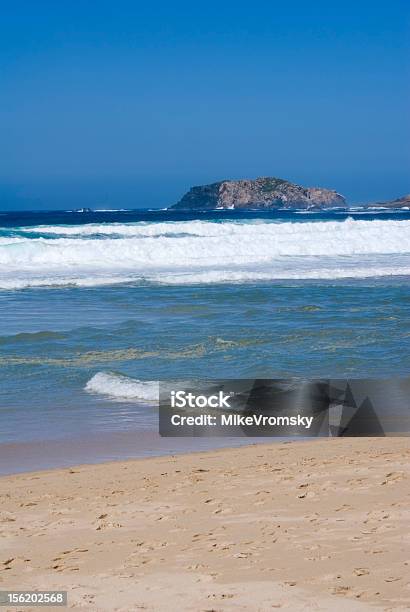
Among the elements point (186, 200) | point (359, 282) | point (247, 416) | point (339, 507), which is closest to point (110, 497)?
point (339, 507)

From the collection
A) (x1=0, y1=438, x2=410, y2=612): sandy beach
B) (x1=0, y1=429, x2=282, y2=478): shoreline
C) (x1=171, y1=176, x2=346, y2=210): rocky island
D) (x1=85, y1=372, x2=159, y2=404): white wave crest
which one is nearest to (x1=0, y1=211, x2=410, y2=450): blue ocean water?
(x1=85, y1=372, x2=159, y2=404): white wave crest

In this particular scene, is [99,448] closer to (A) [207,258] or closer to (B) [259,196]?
(A) [207,258]

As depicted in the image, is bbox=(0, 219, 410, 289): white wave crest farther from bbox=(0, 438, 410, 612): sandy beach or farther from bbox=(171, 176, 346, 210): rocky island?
bbox=(171, 176, 346, 210): rocky island

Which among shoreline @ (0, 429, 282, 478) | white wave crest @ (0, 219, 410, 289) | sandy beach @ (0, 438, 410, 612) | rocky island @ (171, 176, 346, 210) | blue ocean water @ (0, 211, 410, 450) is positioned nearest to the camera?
sandy beach @ (0, 438, 410, 612)

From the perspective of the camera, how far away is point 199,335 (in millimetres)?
13352

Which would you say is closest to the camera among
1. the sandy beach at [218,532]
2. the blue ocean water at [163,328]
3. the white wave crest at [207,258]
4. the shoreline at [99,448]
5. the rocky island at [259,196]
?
the sandy beach at [218,532]

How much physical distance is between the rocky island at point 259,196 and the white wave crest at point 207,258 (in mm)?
89254

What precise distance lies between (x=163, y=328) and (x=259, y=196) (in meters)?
120

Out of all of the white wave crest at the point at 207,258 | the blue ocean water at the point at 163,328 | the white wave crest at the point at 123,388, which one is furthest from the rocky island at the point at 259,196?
the white wave crest at the point at 123,388

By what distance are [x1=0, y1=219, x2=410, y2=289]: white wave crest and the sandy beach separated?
638 inches

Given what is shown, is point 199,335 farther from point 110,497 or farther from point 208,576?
point 208,576

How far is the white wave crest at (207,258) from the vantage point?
24141 mm

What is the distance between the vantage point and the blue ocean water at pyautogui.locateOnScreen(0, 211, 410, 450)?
9.39 m

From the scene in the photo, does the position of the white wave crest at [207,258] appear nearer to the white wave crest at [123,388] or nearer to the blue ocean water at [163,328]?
the blue ocean water at [163,328]
